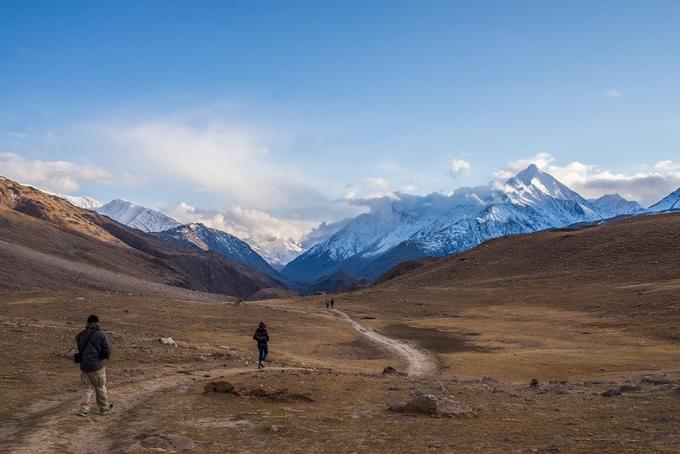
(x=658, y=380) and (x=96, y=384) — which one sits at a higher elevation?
(x=96, y=384)

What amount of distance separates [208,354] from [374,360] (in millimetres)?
→ 11072

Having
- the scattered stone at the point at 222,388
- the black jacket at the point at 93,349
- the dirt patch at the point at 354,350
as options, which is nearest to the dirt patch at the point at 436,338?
the dirt patch at the point at 354,350

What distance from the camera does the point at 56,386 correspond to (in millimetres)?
21500

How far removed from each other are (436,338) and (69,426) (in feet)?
127

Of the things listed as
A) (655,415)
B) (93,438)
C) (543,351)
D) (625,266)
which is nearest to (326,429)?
(93,438)

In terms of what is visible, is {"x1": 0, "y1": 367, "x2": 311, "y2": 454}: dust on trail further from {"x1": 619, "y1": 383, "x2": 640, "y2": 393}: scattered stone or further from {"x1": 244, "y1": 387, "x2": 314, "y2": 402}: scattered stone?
{"x1": 619, "y1": 383, "x2": 640, "y2": 393}: scattered stone

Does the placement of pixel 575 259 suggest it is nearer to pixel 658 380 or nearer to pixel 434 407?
pixel 658 380

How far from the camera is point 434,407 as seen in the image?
16.5m

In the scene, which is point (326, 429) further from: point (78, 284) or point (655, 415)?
point (78, 284)

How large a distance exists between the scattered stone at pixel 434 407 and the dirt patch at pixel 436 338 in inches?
1037

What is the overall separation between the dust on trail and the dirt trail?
15.0m

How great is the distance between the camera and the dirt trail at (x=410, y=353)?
3288cm

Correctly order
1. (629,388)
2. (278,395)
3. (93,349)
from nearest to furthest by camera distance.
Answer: (93,349), (278,395), (629,388)

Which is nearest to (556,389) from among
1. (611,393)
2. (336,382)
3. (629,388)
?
(629,388)
